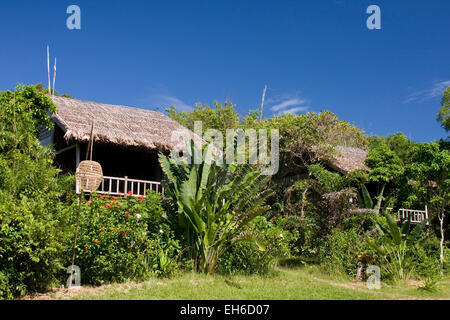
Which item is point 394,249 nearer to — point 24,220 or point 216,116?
point 24,220

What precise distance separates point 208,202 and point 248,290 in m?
1.89

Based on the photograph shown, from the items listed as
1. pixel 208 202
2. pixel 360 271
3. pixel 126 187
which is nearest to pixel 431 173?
pixel 360 271

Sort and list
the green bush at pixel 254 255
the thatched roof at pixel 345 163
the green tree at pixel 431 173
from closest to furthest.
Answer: the green bush at pixel 254 255
the green tree at pixel 431 173
the thatched roof at pixel 345 163

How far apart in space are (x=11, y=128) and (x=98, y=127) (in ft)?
10.4

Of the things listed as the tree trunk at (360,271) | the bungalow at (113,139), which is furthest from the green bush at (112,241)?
the tree trunk at (360,271)

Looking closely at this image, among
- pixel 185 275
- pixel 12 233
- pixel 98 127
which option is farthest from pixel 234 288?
pixel 98 127

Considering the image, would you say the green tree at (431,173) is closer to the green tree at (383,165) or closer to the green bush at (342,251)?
the green tree at (383,165)

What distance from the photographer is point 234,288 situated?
7.21 metres

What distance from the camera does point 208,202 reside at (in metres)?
8.12

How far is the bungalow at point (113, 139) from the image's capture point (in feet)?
35.5

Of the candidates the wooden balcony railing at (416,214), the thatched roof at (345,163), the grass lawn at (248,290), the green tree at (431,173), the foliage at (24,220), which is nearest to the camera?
the foliage at (24,220)

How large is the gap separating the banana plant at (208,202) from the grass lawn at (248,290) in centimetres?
64

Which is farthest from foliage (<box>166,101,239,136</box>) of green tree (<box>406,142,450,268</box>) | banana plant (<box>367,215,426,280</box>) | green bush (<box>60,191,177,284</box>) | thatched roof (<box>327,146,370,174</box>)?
green bush (<box>60,191,177,284</box>)
